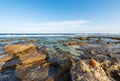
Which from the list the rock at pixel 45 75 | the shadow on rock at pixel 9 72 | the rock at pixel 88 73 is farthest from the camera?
the shadow on rock at pixel 9 72

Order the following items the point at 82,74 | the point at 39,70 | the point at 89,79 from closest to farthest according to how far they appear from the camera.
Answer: the point at 89,79
the point at 82,74
the point at 39,70

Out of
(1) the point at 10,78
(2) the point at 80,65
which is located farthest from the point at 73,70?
(1) the point at 10,78

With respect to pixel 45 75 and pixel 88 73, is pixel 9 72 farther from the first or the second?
pixel 88 73

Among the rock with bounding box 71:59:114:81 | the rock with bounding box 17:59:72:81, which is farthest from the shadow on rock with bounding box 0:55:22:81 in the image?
the rock with bounding box 71:59:114:81

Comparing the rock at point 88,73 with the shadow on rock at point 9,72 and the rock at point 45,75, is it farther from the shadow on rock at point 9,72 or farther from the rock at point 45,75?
the shadow on rock at point 9,72

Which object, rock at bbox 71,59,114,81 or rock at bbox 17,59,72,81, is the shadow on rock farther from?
rock at bbox 71,59,114,81

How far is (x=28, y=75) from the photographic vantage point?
247 inches

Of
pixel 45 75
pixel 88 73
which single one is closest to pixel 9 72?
pixel 45 75

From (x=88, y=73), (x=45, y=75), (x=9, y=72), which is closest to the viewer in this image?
(x=88, y=73)

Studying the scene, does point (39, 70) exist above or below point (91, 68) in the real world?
below

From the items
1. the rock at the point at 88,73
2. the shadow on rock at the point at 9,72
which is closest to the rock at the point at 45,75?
the shadow on rock at the point at 9,72

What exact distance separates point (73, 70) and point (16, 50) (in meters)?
8.71

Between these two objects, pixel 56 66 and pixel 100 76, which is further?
pixel 56 66

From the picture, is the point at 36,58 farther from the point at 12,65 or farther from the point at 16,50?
the point at 16,50
